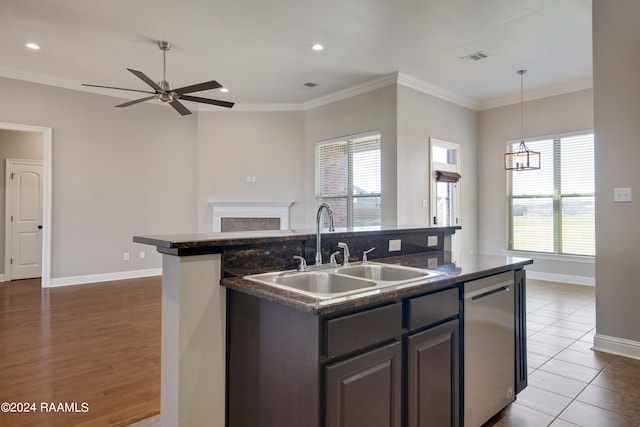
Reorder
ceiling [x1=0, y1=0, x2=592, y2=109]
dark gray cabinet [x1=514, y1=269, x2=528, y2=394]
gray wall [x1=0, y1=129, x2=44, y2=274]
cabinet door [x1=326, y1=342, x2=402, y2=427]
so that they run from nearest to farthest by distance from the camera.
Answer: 1. cabinet door [x1=326, y1=342, x2=402, y2=427]
2. dark gray cabinet [x1=514, y1=269, x2=528, y2=394]
3. ceiling [x1=0, y1=0, x2=592, y2=109]
4. gray wall [x1=0, y1=129, x2=44, y2=274]

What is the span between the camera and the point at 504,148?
6387 mm

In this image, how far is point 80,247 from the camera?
5.64 metres

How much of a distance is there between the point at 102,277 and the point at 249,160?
10.2 ft

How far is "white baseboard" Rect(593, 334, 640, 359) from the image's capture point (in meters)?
2.90

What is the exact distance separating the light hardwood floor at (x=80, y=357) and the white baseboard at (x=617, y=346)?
3.47 meters

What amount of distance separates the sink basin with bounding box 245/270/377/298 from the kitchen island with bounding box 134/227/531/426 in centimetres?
10

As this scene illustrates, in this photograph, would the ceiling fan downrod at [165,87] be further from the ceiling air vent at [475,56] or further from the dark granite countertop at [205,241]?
the ceiling air vent at [475,56]

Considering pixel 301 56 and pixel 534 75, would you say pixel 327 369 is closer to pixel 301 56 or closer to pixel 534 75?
pixel 301 56

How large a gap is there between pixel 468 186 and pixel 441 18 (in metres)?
3.55

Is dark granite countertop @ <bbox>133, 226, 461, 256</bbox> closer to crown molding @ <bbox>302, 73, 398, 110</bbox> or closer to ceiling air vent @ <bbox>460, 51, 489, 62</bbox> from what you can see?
ceiling air vent @ <bbox>460, 51, 489, 62</bbox>

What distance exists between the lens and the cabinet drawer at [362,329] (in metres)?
1.24

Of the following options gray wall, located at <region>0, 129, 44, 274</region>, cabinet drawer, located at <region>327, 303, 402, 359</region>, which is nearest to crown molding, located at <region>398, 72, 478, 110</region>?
cabinet drawer, located at <region>327, 303, 402, 359</region>

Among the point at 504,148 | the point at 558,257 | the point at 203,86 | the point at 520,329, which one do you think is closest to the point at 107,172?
the point at 203,86

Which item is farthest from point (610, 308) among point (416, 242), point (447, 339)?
point (447, 339)
